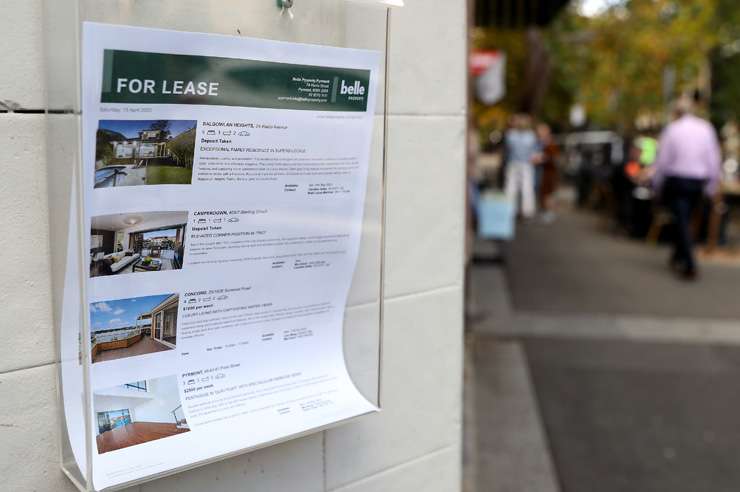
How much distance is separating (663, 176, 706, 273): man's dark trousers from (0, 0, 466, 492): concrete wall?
7.72 m

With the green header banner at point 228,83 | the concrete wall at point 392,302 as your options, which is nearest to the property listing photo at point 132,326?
the concrete wall at point 392,302

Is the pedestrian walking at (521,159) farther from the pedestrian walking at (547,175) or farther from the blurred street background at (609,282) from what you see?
the pedestrian walking at (547,175)

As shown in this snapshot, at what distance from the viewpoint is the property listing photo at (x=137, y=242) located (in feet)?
5.05

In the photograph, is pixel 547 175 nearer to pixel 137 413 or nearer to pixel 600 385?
pixel 600 385

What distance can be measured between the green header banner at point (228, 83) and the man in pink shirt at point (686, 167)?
27.2ft

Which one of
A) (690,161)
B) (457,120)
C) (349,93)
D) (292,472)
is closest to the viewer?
(349,93)

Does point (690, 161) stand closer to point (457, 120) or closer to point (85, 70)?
point (457, 120)

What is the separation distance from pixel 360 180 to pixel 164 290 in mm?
605

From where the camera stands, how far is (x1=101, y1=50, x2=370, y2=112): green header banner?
1.50 m

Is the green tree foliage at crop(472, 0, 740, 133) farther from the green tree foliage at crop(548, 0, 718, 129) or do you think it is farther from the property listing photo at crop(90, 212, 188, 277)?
the property listing photo at crop(90, 212, 188, 277)

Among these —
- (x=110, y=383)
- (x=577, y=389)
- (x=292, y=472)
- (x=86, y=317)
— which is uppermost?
(x=86, y=317)

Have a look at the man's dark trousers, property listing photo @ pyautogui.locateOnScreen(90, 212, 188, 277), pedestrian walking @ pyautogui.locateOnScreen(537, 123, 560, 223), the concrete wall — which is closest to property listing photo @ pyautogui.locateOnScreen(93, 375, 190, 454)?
the concrete wall

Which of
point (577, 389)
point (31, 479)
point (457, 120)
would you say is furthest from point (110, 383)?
point (577, 389)

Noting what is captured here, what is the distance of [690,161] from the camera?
9.31 metres
